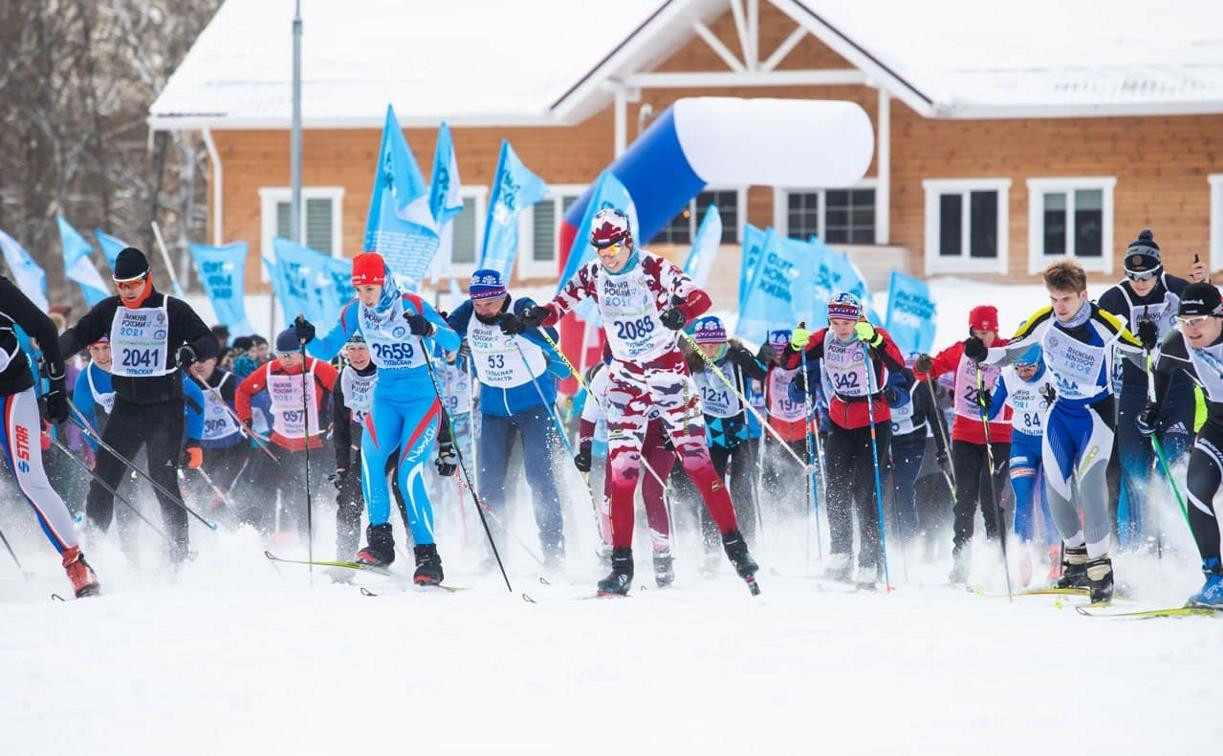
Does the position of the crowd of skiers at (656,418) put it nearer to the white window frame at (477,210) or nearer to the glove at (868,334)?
the glove at (868,334)

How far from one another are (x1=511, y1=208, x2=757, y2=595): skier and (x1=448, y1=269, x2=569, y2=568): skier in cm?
150

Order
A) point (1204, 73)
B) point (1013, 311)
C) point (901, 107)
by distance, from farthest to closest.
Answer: point (901, 107), point (1204, 73), point (1013, 311)

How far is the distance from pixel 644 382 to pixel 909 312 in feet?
25.1

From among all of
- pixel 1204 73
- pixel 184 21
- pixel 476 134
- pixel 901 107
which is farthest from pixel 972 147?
pixel 184 21

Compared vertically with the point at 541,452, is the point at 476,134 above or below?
above

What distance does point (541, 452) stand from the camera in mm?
10148

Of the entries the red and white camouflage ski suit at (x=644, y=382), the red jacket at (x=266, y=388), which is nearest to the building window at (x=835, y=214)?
the red jacket at (x=266, y=388)

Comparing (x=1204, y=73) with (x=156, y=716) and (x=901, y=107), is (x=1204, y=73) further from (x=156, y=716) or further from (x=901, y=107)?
(x=156, y=716)

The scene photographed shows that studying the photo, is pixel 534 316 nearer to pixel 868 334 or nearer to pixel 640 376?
pixel 640 376

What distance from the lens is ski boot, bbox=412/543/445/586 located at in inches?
339

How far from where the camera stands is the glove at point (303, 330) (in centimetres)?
902

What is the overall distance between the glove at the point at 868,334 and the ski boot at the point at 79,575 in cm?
Result: 421

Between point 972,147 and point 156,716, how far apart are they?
76.3 ft

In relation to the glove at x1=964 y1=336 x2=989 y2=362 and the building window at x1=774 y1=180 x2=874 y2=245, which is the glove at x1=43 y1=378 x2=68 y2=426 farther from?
the building window at x1=774 y1=180 x2=874 y2=245
